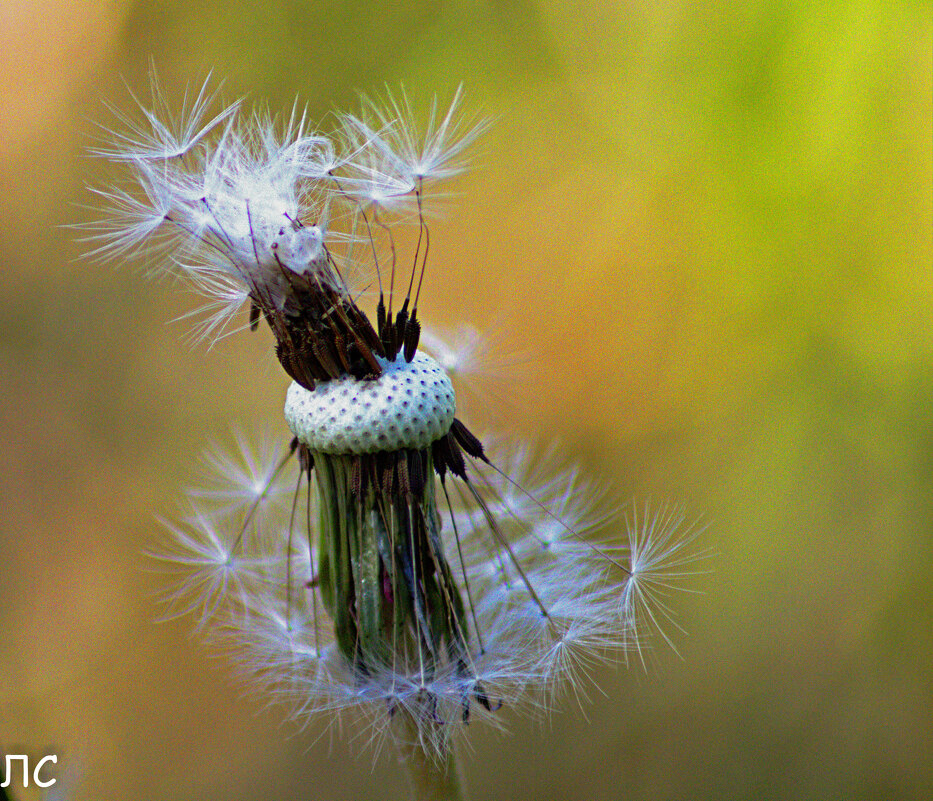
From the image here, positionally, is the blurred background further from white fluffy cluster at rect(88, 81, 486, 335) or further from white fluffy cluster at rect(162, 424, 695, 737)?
white fluffy cluster at rect(88, 81, 486, 335)

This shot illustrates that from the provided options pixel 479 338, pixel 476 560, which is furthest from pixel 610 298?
pixel 476 560

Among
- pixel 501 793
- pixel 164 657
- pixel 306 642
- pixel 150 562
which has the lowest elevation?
pixel 501 793

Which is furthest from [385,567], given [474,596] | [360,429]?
[474,596]

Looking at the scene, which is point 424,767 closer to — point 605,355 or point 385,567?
point 385,567

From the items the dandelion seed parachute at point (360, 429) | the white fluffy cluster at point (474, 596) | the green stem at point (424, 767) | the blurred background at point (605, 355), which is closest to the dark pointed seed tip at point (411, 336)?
the dandelion seed parachute at point (360, 429)

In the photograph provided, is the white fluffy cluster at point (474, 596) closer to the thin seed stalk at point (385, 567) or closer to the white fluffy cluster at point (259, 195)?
the thin seed stalk at point (385, 567)

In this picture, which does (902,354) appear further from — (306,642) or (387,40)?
(306,642)
